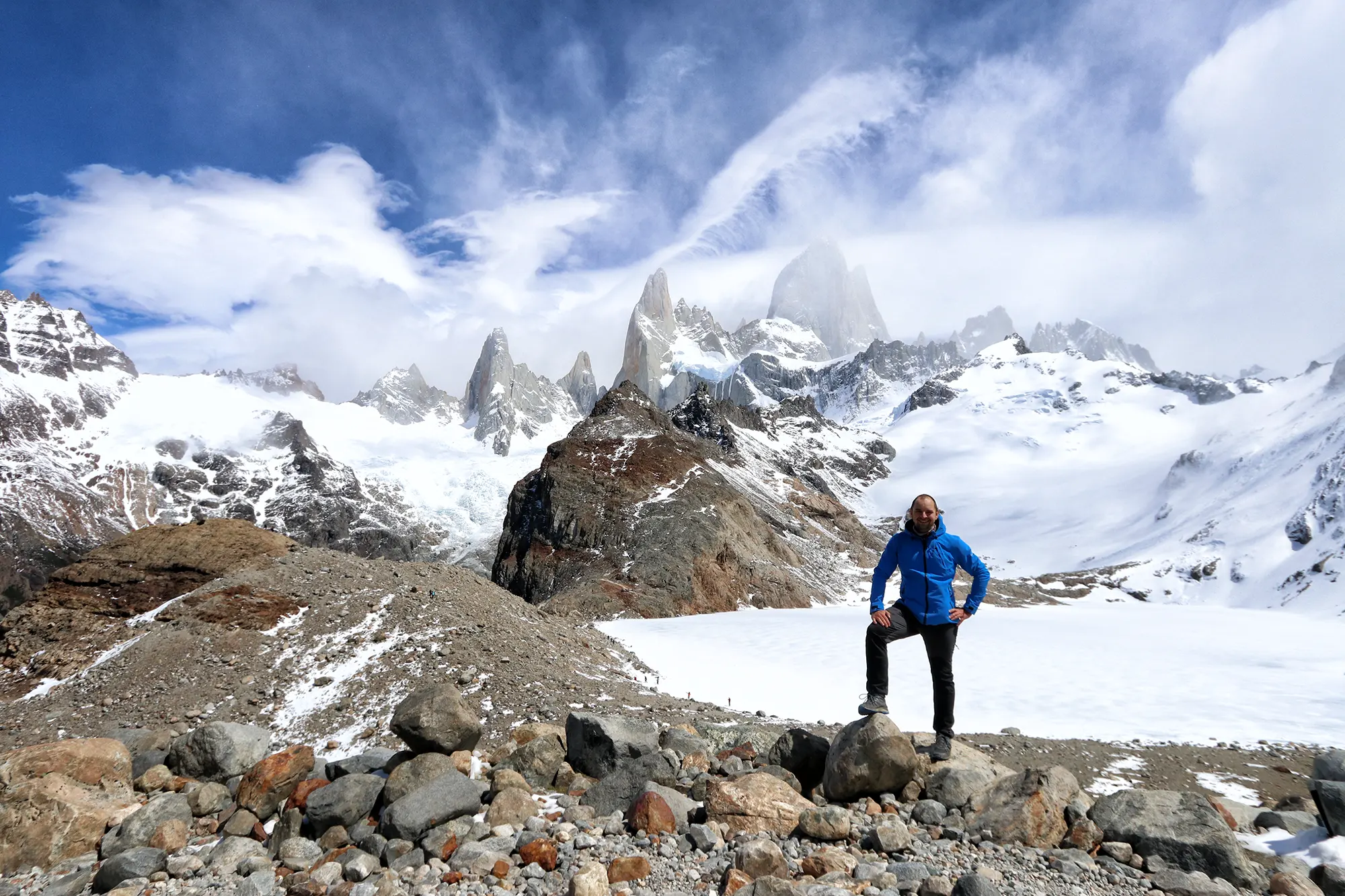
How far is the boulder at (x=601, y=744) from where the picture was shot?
28.7 feet

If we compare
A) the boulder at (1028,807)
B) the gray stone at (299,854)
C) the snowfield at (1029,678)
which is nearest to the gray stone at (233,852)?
the gray stone at (299,854)

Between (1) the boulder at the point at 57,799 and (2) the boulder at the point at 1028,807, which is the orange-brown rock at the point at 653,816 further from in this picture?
(1) the boulder at the point at 57,799

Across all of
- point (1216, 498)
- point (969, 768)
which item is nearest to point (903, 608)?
point (969, 768)

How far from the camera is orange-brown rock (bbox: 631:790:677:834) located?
7016 mm

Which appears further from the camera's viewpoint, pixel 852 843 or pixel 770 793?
pixel 770 793

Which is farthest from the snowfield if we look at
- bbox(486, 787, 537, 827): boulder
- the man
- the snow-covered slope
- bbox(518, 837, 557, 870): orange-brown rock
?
the snow-covered slope

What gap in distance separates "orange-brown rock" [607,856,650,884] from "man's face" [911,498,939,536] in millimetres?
4835

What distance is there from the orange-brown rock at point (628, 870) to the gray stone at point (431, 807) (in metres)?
2.11

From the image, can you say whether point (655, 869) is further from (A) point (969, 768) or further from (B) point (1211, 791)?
(B) point (1211, 791)

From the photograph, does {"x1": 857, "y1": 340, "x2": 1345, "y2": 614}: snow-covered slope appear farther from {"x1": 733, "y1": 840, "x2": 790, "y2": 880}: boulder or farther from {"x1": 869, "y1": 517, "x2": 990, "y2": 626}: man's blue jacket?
{"x1": 733, "y1": 840, "x2": 790, "y2": 880}: boulder

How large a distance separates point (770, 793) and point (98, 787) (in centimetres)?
837

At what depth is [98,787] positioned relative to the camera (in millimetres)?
8555

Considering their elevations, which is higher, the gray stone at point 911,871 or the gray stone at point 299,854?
the gray stone at point 911,871

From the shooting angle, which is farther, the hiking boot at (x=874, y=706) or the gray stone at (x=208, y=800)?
the gray stone at (x=208, y=800)
